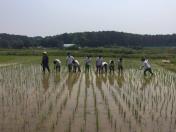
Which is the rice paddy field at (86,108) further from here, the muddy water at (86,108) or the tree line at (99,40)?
the tree line at (99,40)

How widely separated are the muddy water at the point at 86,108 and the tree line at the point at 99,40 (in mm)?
65501

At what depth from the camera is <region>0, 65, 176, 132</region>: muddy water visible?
7.40 meters

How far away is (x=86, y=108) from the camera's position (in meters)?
9.52

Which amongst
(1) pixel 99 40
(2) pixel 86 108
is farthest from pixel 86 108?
(1) pixel 99 40

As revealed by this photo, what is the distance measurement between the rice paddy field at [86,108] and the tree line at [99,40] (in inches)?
2582

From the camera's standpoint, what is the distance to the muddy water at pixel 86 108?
24.3 feet

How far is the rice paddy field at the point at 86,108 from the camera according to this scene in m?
7.39

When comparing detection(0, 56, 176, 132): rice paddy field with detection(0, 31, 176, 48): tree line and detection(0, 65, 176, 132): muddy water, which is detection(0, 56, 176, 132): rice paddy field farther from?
detection(0, 31, 176, 48): tree line

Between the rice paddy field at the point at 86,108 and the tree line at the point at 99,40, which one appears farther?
the tree line at the point at 99,40

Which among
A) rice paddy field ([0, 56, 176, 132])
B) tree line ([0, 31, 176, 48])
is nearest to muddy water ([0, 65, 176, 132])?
rice paddy field ([0, 56, 176, 132])

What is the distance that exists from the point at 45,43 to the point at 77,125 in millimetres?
80959

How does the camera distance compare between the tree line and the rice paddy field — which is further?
the tree line

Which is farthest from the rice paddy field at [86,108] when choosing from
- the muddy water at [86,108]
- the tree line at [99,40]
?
the tree line at [99,40]

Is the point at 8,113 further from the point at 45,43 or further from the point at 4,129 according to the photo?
the point at 45,43
